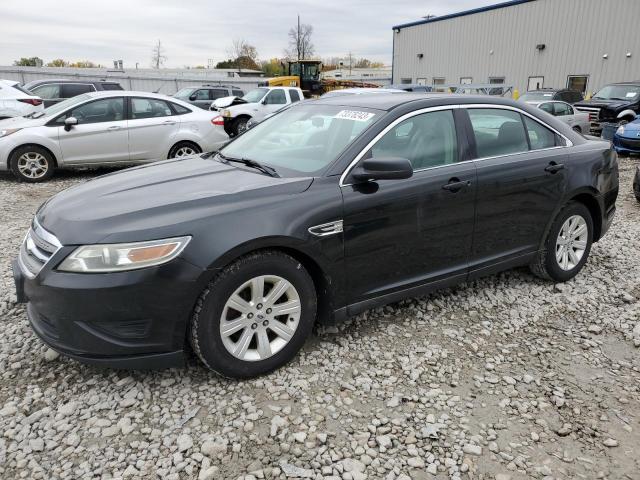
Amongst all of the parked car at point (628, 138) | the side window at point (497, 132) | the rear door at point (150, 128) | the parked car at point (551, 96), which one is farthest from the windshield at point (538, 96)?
the side window at point (497, 132)

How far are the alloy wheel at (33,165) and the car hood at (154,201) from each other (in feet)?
19.3

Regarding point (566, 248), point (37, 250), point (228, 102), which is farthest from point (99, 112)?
point (228, 102)

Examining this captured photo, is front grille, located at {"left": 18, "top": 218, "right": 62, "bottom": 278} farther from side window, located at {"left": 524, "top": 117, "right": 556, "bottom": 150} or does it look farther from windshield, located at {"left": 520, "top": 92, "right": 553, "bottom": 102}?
windshield, located at {"left": 520, "top": 92, "right": 553, "bottom": 102}

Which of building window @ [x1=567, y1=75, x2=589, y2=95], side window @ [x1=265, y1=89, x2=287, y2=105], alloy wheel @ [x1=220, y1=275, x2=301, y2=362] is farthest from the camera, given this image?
building window @ [x1=567, y1=75, x2=589, y2=95]

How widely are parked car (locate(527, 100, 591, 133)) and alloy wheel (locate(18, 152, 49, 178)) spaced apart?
11.8 metres

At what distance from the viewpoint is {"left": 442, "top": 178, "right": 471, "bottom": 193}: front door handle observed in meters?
3.42

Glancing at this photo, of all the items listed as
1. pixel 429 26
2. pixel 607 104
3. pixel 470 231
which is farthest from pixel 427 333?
pixel 429 26

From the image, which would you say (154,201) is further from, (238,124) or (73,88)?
A: (73,88)

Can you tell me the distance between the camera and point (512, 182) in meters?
3.75

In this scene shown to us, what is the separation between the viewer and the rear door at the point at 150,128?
8.78 metres

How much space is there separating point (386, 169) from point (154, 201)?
4.41 feet

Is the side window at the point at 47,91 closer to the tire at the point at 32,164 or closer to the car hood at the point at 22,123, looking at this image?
the car hood at the point at 22,123

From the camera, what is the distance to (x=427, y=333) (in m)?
3.53

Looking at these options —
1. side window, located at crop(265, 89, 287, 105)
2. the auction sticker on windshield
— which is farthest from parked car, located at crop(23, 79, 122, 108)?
the auction sticker on windshield
